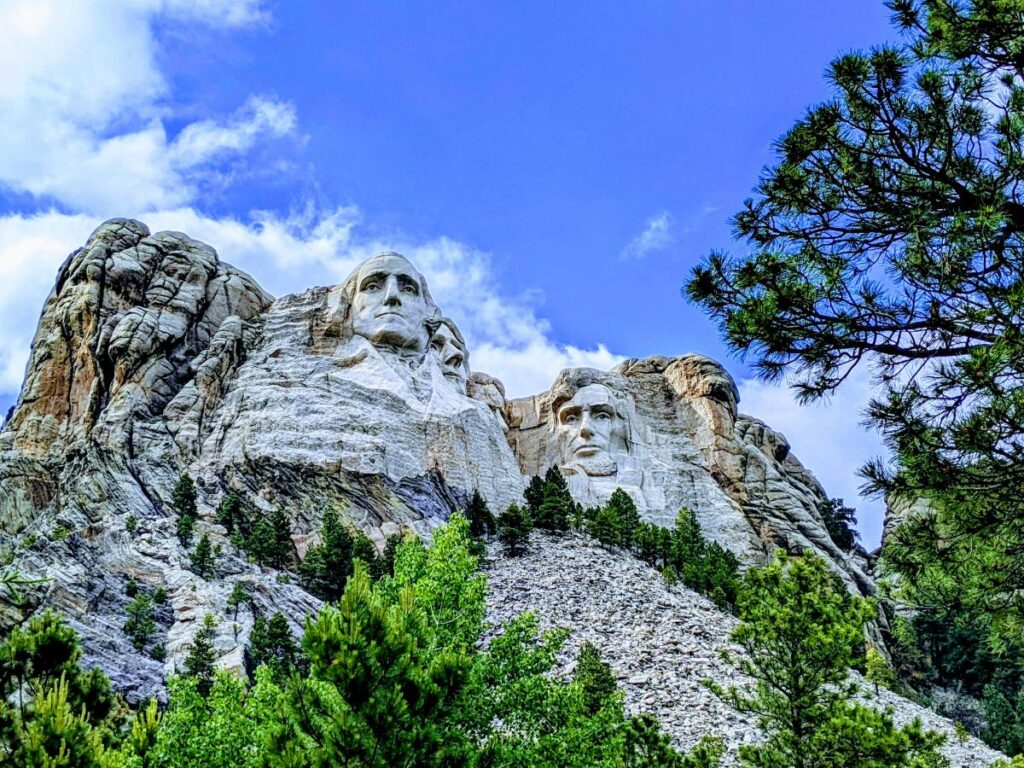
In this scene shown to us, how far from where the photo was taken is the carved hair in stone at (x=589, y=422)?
147 ft

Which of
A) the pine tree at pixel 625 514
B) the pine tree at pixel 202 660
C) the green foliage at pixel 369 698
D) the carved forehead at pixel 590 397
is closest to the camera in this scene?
the green foliage at pixel 369 698

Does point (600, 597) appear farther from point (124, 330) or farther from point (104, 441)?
point (124, 330)

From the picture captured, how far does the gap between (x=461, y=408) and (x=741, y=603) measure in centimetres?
2176

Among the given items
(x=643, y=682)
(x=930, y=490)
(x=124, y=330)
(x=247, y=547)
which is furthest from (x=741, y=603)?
(x=124, y=330)

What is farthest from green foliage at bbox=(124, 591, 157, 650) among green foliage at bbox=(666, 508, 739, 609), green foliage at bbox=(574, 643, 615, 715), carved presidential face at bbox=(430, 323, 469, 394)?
carved presidential face at bbox=(430, 323, 469, 394)

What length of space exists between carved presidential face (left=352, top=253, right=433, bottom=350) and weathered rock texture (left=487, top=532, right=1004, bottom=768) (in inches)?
405

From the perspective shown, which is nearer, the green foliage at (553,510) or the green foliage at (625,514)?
the green foliage at (553,510)

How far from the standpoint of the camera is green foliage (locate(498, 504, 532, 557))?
34875 millimetres

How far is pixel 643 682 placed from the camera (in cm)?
2533

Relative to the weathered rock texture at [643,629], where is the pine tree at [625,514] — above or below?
above

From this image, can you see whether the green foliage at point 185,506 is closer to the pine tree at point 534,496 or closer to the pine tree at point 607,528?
the pine tree at point 534,496

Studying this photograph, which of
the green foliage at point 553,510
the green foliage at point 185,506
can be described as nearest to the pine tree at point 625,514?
the green foliage at point 553,510

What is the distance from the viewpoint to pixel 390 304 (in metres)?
41.8

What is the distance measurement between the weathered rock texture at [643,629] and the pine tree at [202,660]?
21.4ft
